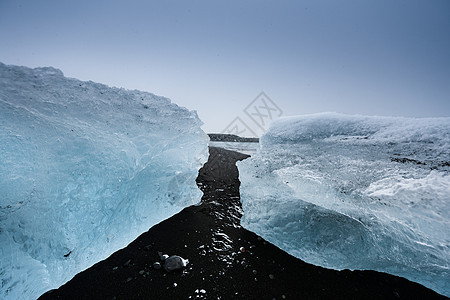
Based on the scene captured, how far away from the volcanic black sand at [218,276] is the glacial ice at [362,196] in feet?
0.96

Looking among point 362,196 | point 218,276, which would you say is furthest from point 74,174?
point 362,196

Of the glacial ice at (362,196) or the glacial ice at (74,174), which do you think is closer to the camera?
the glacial ice at (74,174)

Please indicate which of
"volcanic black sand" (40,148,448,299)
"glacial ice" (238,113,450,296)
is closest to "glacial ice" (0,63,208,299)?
"volcanic black sand" (40,148,448,299)

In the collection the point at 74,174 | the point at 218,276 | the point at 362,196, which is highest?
the point at 74,174

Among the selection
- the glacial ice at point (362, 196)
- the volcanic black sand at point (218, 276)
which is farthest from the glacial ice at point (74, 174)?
the glacial ice at point (362, 196)

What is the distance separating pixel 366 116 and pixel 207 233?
390 centimetres

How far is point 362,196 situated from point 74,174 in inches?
152

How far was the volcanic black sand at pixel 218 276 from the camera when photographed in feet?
7.66

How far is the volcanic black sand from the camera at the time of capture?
233 centimetres

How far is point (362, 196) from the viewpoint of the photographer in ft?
8.81

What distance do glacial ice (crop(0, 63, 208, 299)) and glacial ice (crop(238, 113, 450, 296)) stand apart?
1.58 m

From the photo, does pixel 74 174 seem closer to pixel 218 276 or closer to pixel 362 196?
pixel 218 276

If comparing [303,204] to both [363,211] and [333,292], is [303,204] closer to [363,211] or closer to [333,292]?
[363,211]

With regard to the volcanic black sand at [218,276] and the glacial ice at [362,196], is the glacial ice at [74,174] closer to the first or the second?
the volcanic black sand at [218,276]
